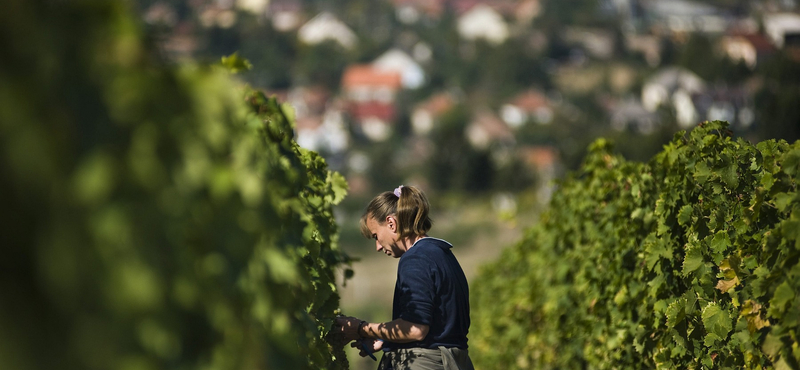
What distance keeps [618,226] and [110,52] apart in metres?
5.59

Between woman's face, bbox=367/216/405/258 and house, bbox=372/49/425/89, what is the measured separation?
470ft

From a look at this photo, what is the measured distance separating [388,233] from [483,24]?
530 ft

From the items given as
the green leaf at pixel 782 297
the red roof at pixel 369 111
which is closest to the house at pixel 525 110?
the red roof at pixel 369 111

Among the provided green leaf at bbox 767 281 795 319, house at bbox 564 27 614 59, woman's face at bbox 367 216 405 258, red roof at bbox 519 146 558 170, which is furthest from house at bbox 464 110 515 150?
green leaf at bbox 767 281 795 319

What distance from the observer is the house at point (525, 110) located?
12219cm

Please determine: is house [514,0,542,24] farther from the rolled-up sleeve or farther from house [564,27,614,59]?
the rolled-up sleeve

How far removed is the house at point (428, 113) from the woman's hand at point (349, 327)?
11931 cm

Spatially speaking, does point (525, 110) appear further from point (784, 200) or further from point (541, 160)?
point (784, 200)

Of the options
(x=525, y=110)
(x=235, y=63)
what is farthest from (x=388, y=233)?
(x=525, y=110)

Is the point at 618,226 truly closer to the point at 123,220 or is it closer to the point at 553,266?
the point at 553,266

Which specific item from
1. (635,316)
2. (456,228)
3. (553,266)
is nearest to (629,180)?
(635,316)

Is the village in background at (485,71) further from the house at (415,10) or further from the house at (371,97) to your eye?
the house at (415,10)

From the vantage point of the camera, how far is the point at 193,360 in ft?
5.29

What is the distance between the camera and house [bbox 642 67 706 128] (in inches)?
4296
